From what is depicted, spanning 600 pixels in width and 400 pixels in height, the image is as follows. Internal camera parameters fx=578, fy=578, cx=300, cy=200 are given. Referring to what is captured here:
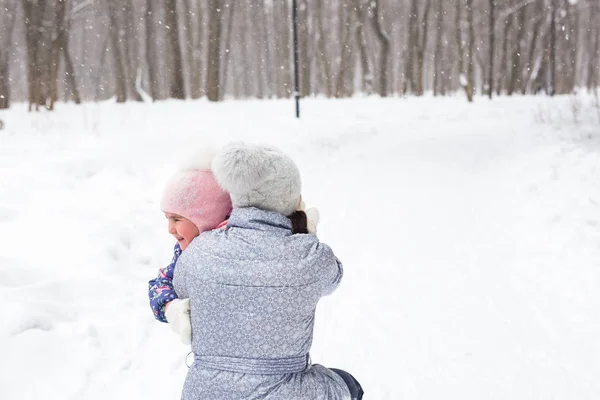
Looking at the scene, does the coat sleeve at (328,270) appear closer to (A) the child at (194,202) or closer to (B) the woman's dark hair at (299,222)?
(B) the woman's dark hair at (299,222)

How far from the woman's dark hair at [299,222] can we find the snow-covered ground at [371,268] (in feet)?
1.66

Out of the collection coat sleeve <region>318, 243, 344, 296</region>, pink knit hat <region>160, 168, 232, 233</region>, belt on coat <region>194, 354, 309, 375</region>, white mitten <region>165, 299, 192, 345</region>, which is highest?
pink knit hat <region>160, 168, 232, 233</region>

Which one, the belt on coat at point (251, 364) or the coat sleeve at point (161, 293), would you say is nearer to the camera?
the belt on coat at point (251, 364)

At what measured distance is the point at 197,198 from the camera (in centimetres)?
212

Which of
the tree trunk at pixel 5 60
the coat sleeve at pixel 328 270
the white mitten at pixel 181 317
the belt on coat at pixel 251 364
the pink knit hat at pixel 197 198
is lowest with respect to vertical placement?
→ the belt on coat at pixel 251 364

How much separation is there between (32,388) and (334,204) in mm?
5449

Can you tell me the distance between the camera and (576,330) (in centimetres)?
459

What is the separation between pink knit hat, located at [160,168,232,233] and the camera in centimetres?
211

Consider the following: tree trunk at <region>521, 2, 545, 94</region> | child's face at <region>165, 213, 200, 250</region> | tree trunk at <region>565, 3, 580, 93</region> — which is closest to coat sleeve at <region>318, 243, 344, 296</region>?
child's face at <region>165, 213, 200, 250</region>

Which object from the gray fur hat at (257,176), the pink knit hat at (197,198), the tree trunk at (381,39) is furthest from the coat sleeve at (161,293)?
the tree trunk at (381,39)

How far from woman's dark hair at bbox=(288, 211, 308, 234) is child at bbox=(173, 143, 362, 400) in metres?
0.02

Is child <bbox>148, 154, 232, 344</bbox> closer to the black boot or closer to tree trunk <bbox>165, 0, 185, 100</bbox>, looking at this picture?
the black boot

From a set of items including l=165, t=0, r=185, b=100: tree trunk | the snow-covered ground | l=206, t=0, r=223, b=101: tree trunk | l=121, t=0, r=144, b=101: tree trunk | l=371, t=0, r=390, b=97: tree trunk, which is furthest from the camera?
l=121, t=0, r=144, b=101: tree trunk

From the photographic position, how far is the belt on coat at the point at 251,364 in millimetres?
1915
